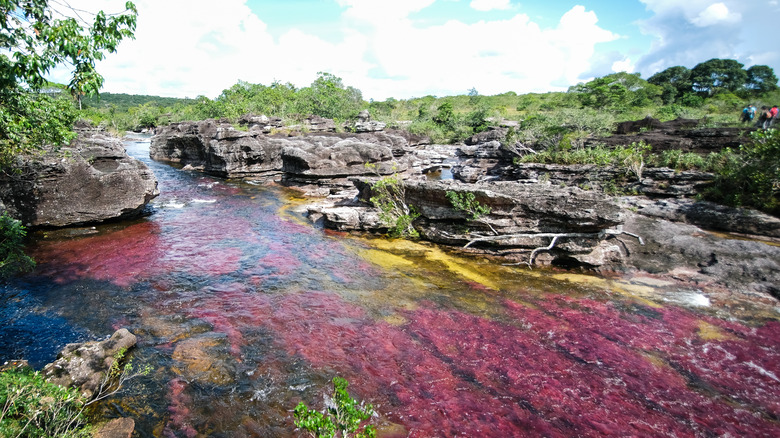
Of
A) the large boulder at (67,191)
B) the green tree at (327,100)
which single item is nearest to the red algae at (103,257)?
the large boulder at (67,191)

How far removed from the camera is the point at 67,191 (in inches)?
515

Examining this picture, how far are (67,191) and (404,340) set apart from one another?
13.8 m

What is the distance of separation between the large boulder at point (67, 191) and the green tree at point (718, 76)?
76717mm

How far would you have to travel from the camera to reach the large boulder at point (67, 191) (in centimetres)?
1199

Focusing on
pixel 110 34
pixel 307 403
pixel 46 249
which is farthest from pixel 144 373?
pixel 46 249

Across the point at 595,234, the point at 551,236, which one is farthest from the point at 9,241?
the point at 595,234

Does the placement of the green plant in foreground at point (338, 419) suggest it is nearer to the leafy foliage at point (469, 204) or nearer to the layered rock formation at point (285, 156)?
the leafy foliage at point (469, 204)

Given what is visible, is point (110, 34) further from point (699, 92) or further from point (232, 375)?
point (699, 92)

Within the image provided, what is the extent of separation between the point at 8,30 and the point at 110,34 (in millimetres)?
1221

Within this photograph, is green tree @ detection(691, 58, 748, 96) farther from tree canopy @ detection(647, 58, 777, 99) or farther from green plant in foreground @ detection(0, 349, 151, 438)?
green plant in foreground @ detection(0, 349, 151, 438)

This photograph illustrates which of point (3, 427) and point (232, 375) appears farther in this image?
point (232, 375)

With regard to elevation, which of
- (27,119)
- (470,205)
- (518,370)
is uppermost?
(27,119)

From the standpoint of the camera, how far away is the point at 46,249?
454 inches

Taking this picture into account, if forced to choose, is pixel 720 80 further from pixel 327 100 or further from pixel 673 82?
pixel 327 100
